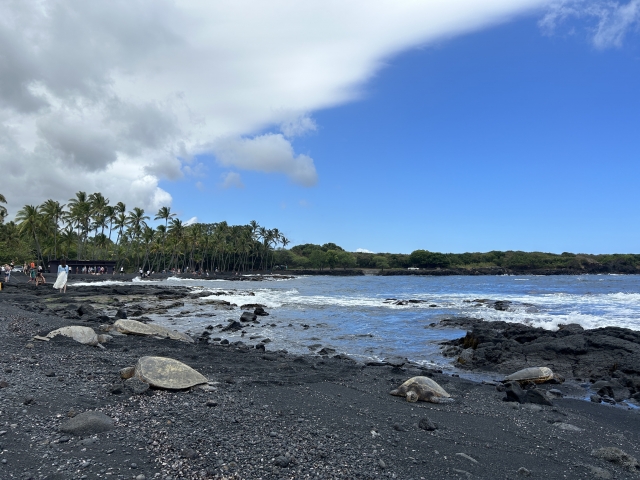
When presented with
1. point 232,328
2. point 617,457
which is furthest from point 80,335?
point 617,457

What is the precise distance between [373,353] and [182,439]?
10.0 metres

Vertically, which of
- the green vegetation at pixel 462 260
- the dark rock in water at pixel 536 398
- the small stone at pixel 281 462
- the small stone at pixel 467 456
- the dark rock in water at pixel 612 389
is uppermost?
the green vegetation at pixel 462 260

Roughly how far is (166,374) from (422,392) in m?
4.87

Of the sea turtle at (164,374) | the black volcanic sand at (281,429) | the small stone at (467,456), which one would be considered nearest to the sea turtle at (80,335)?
the black volcanic sand at (281,429)

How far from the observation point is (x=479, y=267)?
170125 millimetres

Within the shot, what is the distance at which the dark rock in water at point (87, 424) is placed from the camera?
5.00 m

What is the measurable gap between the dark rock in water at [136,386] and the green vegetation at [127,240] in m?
49.2

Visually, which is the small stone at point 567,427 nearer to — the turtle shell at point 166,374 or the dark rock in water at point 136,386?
the turtle shell at point 166,374

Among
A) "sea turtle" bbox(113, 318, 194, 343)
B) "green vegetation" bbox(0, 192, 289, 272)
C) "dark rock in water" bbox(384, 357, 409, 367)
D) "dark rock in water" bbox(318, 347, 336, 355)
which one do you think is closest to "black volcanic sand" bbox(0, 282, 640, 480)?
"dark rock in water" bbox(384, 357, 409, 367)

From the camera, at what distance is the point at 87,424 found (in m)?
5.11

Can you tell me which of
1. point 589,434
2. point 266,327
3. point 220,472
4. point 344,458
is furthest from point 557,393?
point 266,327

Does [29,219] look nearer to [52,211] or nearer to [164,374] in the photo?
[52,211]

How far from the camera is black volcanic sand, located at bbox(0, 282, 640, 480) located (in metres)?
4.50

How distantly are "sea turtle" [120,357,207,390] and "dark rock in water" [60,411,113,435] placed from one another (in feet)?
5.48
